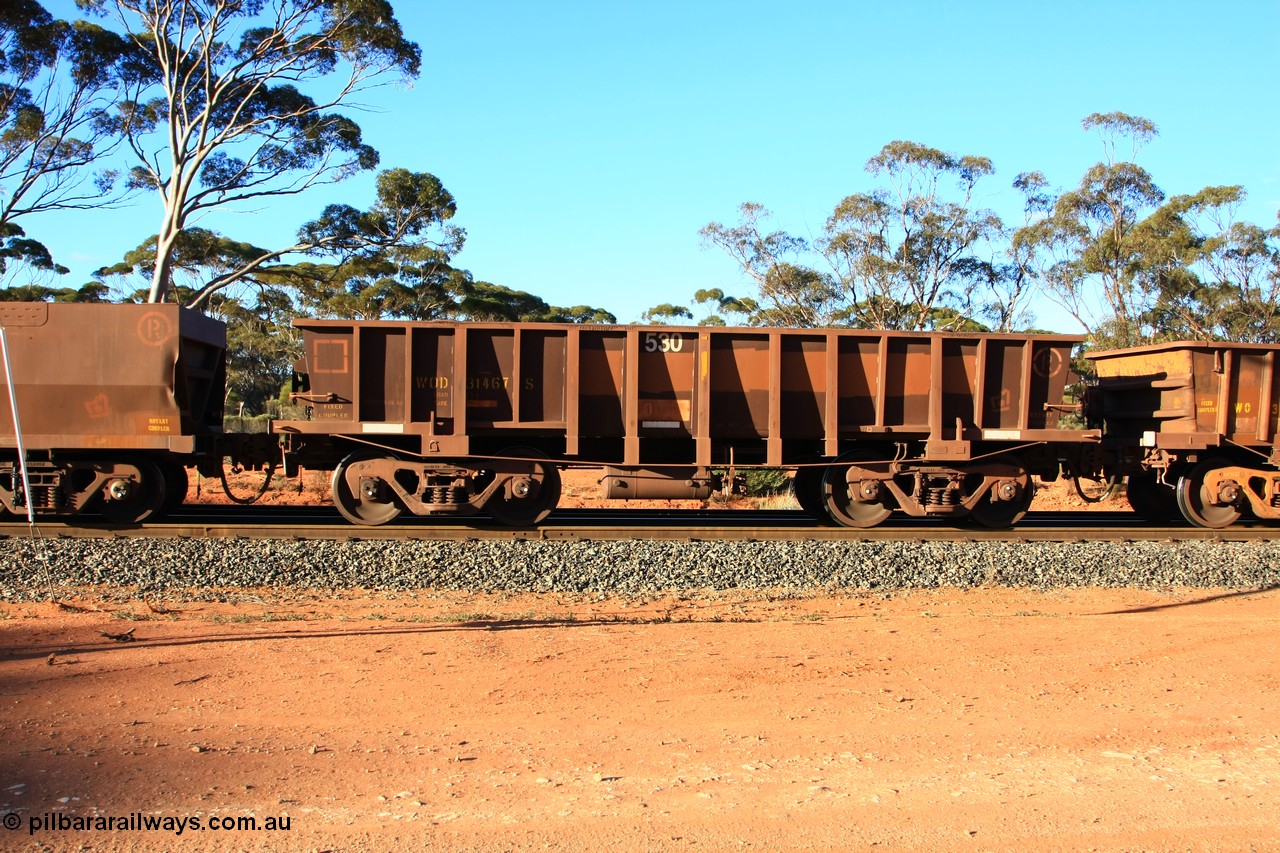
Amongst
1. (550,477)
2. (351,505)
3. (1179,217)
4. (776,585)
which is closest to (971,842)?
(776,585)

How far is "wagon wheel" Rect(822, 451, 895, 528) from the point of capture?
11.9m

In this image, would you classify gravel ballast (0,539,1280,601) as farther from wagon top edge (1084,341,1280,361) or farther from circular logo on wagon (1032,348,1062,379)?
wagon top edge (1084,341,1280,361)

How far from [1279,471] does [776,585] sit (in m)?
7.89

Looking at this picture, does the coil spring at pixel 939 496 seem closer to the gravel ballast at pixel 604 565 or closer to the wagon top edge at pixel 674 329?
the gravel ballast at pixel 604 565

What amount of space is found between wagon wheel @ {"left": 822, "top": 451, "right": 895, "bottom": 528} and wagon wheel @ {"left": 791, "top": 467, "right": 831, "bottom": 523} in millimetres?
155

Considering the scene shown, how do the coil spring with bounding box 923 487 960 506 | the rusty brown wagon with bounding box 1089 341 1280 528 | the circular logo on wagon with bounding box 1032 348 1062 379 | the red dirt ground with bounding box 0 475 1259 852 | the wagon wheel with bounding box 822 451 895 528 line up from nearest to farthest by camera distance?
the red dirt ground with bounding box 0 475 1259 852 → the coil spring with bounding box 923 487 960 506 → the wagon wheel with bounding box 822 451 895 528 → the circular logo on wagon with bounding box 1032 348 1062 379 → the rusty brown wagon with bounding box 1089 341 1280 528

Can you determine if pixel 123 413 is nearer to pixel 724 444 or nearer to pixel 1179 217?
pixel 724 444

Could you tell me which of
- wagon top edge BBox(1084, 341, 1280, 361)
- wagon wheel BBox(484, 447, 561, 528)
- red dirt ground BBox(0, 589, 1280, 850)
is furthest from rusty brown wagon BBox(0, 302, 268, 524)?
wagon top edge BBox(1084, 341, 1280, 361)

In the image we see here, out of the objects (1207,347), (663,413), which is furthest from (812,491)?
(1207,347)

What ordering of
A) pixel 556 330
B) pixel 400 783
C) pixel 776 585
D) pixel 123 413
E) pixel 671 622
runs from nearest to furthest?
pixel 400 783, pixel 671 622, pixel 776 585, pixel 123 413, pixel 556 330

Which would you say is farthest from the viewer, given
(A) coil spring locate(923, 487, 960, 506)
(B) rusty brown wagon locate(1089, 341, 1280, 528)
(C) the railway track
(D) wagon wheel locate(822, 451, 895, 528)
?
(B) rusty brown wagon locate(1089, 341, 1280, 528)

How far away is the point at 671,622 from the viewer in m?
7.99

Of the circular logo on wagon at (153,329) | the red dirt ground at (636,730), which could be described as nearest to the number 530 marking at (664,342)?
the red dirt ground at (636,730)
